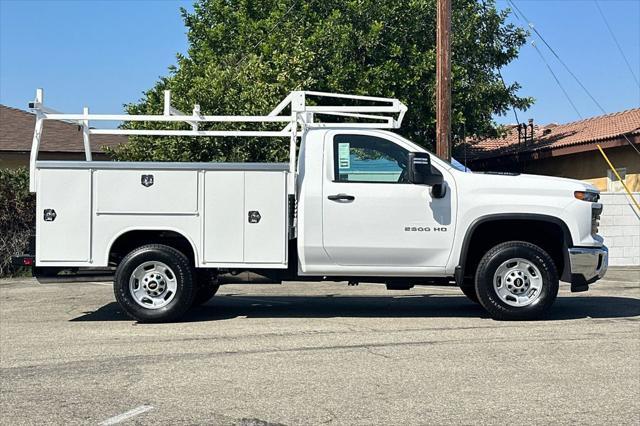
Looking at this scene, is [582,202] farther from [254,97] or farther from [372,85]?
[372,85]

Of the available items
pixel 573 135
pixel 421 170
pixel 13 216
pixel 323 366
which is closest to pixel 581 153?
pixel 573 135

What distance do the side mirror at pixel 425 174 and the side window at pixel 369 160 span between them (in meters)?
0.24

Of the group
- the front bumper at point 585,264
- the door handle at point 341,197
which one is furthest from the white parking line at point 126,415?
the front bumper at point 585,264

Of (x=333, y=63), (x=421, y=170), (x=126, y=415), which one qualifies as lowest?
(x=126, y=415)

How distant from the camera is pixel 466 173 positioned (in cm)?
886

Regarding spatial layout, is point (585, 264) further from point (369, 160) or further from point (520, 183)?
point (369, 160)

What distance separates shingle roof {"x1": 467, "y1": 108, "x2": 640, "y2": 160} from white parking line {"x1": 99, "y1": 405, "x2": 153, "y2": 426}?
1680 cm

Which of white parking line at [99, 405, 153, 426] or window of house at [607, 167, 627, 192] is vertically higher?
window of house at [607, 167, 627, 192]

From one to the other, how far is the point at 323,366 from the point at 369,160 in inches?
120

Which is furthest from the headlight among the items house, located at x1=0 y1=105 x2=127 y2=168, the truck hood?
house, located at x1=0 y1=105 x2=127 y2=168

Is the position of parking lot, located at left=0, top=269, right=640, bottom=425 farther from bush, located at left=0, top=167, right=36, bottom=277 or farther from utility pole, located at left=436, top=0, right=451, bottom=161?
bush, located at left=0, top=167, right=36, bottom=277

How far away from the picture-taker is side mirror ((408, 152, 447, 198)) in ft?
27.9

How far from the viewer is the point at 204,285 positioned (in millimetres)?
9742

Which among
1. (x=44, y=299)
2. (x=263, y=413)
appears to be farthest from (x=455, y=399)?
(x=44, y=299)
